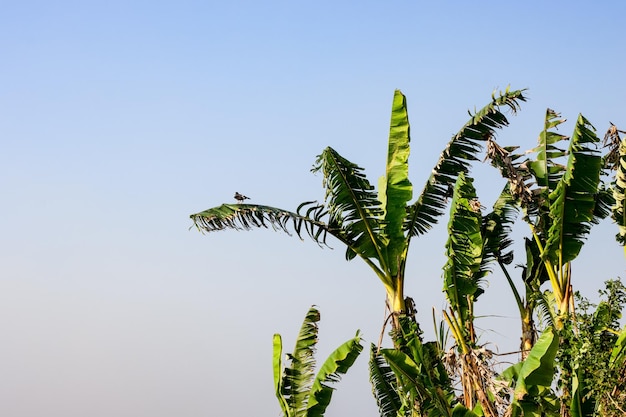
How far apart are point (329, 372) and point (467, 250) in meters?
2.68

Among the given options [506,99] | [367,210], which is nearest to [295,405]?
[367,210]

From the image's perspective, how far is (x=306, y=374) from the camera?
15.7m

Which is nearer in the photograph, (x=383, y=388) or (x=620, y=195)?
(x=620, y=195)

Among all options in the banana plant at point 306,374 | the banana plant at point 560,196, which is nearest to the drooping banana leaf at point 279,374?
the banana plant at point 306,374

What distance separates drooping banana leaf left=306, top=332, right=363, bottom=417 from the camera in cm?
1469

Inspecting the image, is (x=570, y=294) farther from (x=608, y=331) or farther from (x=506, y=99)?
(x=506, y=99)

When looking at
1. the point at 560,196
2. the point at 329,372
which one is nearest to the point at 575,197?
the point at 560,196

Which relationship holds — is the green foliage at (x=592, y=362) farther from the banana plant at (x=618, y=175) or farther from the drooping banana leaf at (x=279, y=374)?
the drooping banana leaf at (x=279, y=374)

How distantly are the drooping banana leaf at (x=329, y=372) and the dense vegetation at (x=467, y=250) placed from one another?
0.06ft

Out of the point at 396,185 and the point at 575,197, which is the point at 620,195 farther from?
the point at 396,185

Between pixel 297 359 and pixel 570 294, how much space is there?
426 centimetres

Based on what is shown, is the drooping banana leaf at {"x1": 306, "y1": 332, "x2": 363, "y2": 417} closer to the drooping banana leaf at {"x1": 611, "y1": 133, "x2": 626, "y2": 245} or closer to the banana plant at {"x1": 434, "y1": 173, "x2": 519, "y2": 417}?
the banana plant at {"x1": 434, "y1": 173, "x2": 519, "y2": 417}

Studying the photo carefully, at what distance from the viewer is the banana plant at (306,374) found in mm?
14781

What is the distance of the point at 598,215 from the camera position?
14.9 metres
